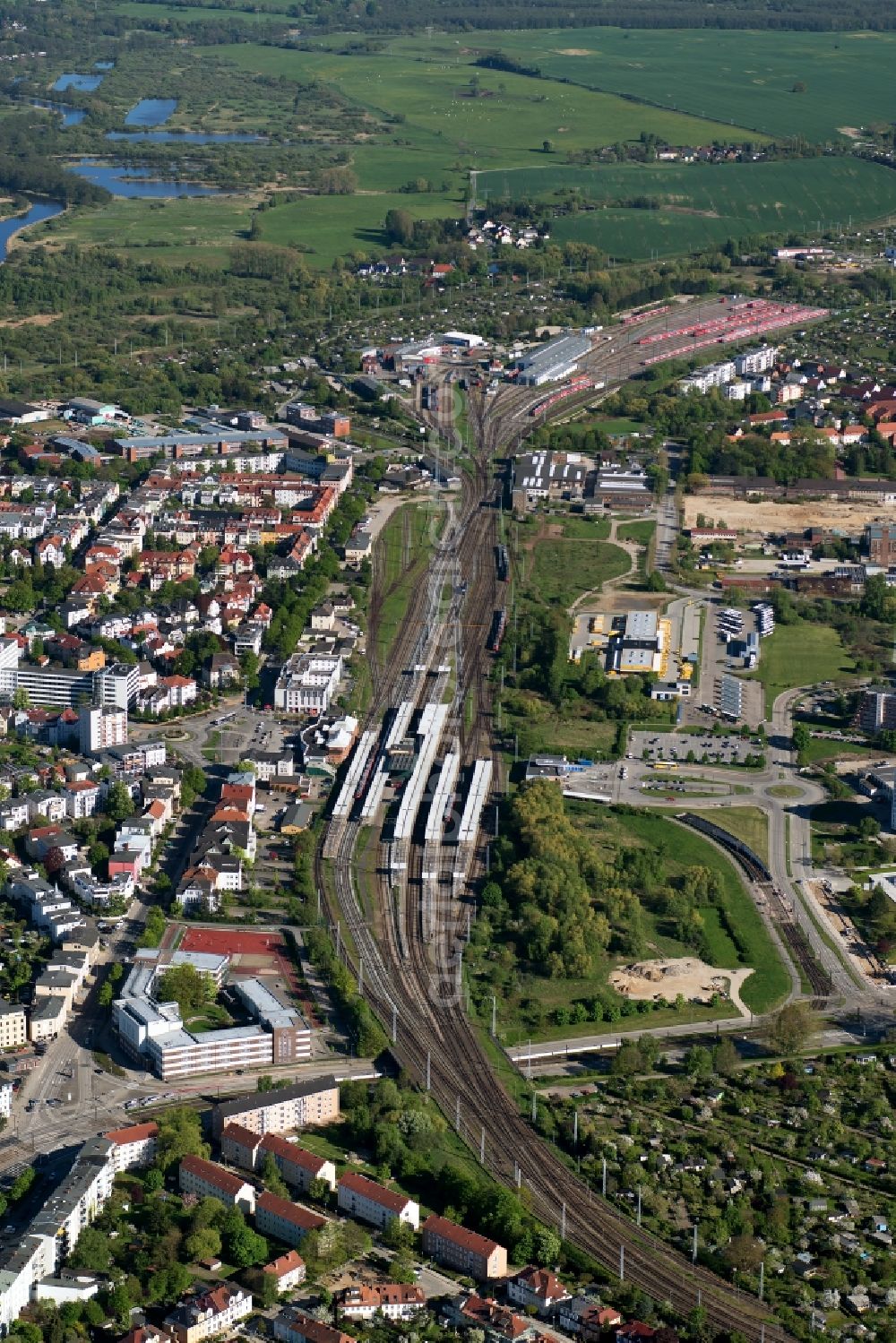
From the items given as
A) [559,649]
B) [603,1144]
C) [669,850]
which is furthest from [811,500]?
[603,1144]

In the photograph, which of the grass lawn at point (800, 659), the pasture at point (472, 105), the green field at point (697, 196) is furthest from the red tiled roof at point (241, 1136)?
the pasture at point (472, 105)

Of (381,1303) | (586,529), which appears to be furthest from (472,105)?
(381,1303)

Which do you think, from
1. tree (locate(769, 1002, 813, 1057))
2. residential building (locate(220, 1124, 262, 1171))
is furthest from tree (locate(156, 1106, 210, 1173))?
tree (locate(769, 1002, 813, 1057))

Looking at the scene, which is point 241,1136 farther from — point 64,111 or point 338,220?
point 64,111

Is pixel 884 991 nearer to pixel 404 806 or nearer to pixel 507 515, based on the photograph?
pixel 404 806

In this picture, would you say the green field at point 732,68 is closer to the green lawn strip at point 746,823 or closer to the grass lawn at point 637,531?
the grass lawn at point 637,531
